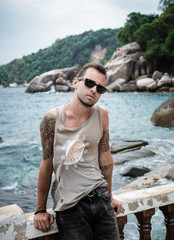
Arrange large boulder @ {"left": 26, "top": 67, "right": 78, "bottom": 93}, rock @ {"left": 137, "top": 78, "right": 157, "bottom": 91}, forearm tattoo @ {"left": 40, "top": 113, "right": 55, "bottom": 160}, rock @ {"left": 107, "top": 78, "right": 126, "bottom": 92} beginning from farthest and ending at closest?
1. large boulder @ {"left": 26, "top": 67, "right": 78, "bottom": 93}
2. rock @ {"left": 107, "top": 78, "right": 126, "bottom": 92}
3. rock @ {"left": 137, "top": 78, "right": 157, "bottom": 91}
4. forearm tattoo @ {"left": 40, "top": 113, "right": 55, "bottom": 160}

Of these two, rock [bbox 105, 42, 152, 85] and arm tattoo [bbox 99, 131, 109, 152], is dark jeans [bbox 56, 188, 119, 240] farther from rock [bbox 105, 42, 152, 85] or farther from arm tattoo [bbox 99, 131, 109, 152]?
rock [bbox 105, 42, 152, 85]

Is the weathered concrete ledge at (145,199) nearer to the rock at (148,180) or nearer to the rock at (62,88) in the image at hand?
the rock at (148,180)

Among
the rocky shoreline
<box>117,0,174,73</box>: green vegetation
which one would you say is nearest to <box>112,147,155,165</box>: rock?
the rocky shoreline

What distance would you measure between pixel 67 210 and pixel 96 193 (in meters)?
0.23

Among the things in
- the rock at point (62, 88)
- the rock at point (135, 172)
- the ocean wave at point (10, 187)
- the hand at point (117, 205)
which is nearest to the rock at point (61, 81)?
the rock at point (62, 88)

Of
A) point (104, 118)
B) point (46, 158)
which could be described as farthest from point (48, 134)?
point (104, 118)

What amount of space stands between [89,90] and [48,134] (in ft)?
1.57

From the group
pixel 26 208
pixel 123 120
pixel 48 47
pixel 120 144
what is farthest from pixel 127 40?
pixel 48 47

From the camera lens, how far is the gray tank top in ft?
5.79

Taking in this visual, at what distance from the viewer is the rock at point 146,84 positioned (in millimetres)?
36156

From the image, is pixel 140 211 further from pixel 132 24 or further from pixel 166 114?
pixel 132 24

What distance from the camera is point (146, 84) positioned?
3666 centimetres

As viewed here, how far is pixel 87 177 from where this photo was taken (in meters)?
1.83

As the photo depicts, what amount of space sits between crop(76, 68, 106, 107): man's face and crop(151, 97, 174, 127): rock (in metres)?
12.2
